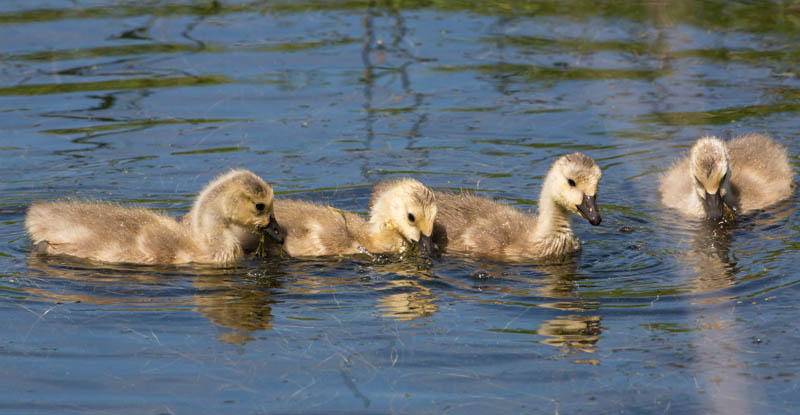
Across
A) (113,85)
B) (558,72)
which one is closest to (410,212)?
(558,72)

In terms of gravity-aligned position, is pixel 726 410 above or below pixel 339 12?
below

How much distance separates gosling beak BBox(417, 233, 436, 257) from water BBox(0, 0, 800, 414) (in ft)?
0.34

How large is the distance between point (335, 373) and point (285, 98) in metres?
5.91

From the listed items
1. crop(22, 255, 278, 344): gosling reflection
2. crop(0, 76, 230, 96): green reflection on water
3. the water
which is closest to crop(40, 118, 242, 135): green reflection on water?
the water

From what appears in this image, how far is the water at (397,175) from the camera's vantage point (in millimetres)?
5562

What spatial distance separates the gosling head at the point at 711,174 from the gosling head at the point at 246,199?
10.9ft

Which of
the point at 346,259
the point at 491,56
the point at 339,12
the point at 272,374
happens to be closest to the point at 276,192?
the point at 346,259

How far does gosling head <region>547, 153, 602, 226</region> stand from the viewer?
758 cm

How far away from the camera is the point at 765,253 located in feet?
25.2

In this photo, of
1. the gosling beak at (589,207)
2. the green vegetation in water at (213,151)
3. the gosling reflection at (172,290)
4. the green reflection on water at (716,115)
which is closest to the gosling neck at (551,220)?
the gosling beak at (589,207)

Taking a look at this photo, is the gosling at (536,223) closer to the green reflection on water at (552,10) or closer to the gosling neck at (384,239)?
the gosling neck at (384,239)

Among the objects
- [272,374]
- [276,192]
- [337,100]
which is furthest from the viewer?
[337,100]

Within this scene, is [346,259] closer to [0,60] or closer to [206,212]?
[206,212]

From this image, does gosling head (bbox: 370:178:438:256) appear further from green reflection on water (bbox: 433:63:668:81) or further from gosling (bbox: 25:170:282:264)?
green reflection on water (bbox: 433:63:668:81)
